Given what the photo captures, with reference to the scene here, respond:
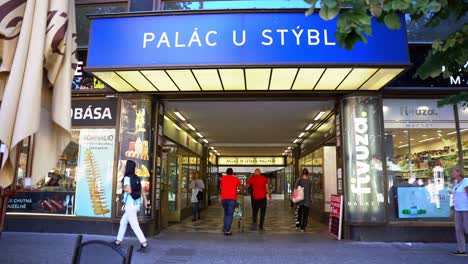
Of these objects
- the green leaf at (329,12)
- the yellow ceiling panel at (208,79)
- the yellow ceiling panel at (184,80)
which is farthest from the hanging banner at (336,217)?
the green leaf at (329,12)

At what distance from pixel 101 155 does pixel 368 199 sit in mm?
5973

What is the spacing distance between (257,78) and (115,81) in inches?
117

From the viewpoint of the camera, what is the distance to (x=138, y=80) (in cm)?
803

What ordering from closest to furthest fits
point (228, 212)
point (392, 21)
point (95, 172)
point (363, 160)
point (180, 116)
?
point (392, 21) < point (363, 160) < point (95, 172) < point (228, 212) < point (180, 116)

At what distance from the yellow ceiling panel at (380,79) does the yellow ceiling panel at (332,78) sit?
0.61 meters

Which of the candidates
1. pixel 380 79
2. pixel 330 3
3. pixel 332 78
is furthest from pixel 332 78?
pixel 330 3

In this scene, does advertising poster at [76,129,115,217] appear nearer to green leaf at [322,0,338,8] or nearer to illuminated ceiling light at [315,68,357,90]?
illuminated ceiling light at [315,68,357,90]

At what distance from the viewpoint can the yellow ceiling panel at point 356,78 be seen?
7.28 meters

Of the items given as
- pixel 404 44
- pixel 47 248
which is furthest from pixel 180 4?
pixel 47 248

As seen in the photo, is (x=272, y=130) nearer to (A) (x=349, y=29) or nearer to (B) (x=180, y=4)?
(B) (x=180, y=4)

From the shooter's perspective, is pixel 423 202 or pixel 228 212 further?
pixel 228 212

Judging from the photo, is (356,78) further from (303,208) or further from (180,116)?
(180,116)

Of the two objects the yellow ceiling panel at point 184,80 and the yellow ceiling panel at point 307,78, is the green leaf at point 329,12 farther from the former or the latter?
the yellow ceiling panel at point 184,80

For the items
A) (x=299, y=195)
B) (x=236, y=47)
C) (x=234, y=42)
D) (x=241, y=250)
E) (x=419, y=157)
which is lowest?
(x=241, y=250)
